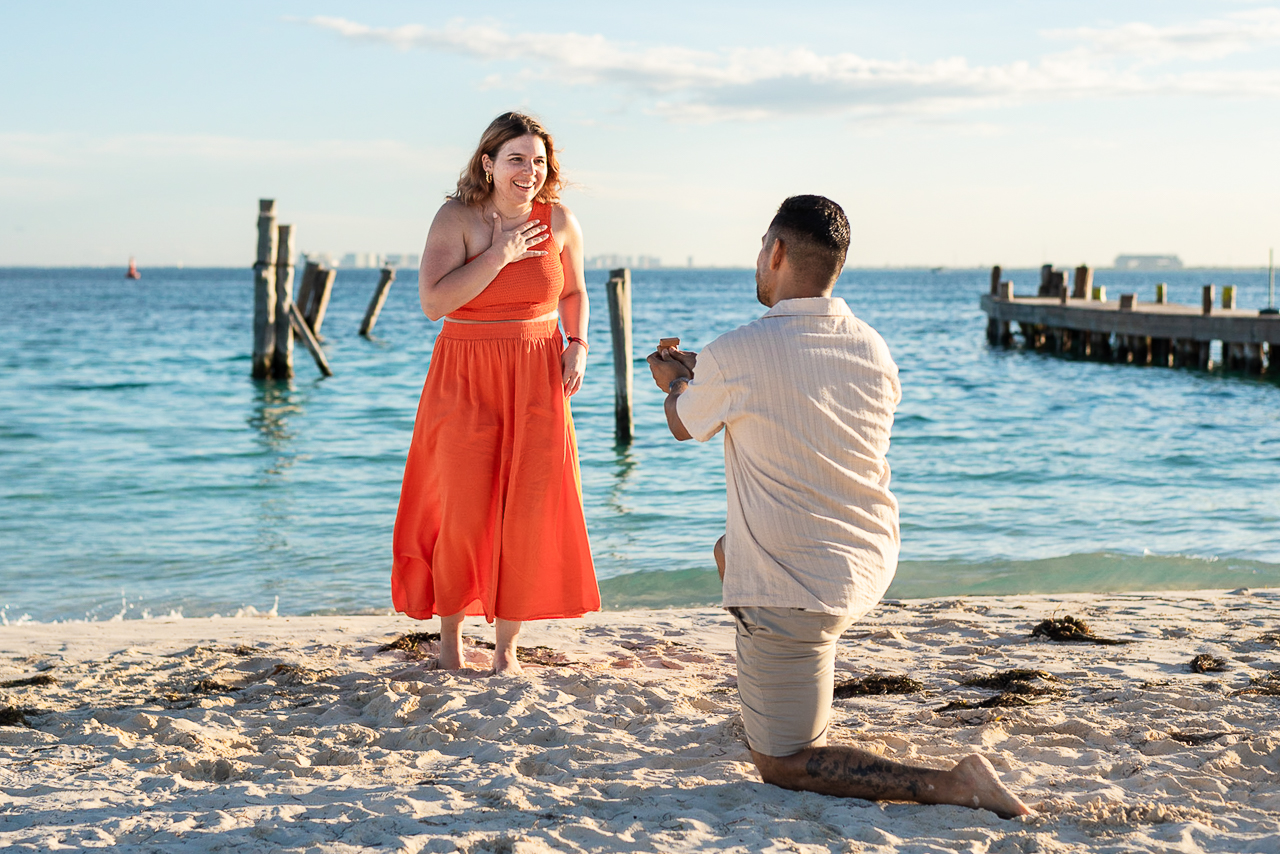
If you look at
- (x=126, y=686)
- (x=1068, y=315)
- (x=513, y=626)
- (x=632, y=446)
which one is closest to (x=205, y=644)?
(x=126, y=686)

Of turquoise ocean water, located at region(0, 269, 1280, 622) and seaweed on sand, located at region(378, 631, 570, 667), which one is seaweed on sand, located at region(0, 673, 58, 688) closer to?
seaweed on sand, located at region(378, 631, 570, 667)

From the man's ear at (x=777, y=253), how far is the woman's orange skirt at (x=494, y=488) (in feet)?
4.80

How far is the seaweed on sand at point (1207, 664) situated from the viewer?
168 inches

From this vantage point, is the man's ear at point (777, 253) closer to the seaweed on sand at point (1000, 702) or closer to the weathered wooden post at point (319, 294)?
the seaweed on sand at point (1000, 702)

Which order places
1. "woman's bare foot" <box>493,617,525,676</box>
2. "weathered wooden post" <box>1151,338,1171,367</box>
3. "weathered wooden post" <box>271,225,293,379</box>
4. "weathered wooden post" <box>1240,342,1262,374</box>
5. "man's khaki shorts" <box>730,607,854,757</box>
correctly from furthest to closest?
"weathered wooden post" <box>1151,338,1171,367</box> < "weathered wooden post" <box>1240,342,1262,374</box> < "weathered wooden post" <box>271,225,293,379</box> < "woman's bare foot" <box>493,617,525,676</box> < "man's khaki shorts" <box>730,607,854,757</box>

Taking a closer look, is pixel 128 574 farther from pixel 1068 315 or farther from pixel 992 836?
pixel 1068 315

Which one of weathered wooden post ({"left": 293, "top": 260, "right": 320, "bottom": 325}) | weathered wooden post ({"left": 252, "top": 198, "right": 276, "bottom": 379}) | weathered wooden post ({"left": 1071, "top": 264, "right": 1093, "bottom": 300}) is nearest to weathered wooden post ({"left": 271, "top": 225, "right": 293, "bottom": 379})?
weathered wooden post ({"left": 252, "top": 198, "right": 276, "bottom": 379})

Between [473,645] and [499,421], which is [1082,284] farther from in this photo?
[499,421]

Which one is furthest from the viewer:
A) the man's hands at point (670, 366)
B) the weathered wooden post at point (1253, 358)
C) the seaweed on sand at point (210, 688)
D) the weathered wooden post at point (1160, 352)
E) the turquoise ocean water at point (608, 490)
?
the weathered wooden post at point (1160, 352)

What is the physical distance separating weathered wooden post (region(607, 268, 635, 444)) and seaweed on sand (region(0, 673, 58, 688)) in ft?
27.0

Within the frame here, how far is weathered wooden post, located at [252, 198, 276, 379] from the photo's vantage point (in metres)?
16.9

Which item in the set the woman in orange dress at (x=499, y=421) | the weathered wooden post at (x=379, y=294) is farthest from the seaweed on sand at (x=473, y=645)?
the weathered wooden post at (x=379, y=294)

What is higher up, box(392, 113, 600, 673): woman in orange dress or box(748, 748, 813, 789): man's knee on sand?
box(392, 113, 600, 673): woman in orange dress

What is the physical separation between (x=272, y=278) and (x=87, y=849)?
631 inches
